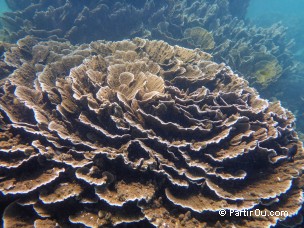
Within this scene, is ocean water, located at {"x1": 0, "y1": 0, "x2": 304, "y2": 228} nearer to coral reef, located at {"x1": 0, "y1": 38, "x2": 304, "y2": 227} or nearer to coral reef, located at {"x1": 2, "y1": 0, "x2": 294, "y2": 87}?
coral reef, located at {"x1": 0, "y1": 38, "x2": 304, "y2": 227}

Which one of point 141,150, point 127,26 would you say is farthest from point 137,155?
point 127,26

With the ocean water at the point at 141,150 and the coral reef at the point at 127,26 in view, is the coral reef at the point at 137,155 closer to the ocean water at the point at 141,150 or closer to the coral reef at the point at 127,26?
the ocean water at the point at 141,150

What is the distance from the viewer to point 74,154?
9.78 feet

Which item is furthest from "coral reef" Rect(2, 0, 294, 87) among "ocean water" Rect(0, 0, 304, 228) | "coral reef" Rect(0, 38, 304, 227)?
"coral reef" Rect(0, 38, 304, 227)

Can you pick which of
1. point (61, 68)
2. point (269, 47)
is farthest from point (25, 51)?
point (269, 47)

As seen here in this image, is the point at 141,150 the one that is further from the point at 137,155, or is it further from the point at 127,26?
the point at 127,26

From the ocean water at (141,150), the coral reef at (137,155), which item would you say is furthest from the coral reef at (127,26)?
the coral reef at (137,155)

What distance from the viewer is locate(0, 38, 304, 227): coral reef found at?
9.06 ft

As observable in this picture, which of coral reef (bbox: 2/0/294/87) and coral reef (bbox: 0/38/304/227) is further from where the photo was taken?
coral reef (bbox: 2/0/294/87)

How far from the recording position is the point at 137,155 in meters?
3.09

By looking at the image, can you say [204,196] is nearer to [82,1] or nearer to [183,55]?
[183,55]

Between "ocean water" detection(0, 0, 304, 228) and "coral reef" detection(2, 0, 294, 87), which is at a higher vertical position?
"coral reef" detection(2, 0, 294, 87)

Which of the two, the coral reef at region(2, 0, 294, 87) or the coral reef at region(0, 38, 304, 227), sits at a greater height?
the coral reef at region(2, 0, 294, 87)

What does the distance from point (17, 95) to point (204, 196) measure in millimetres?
2998
